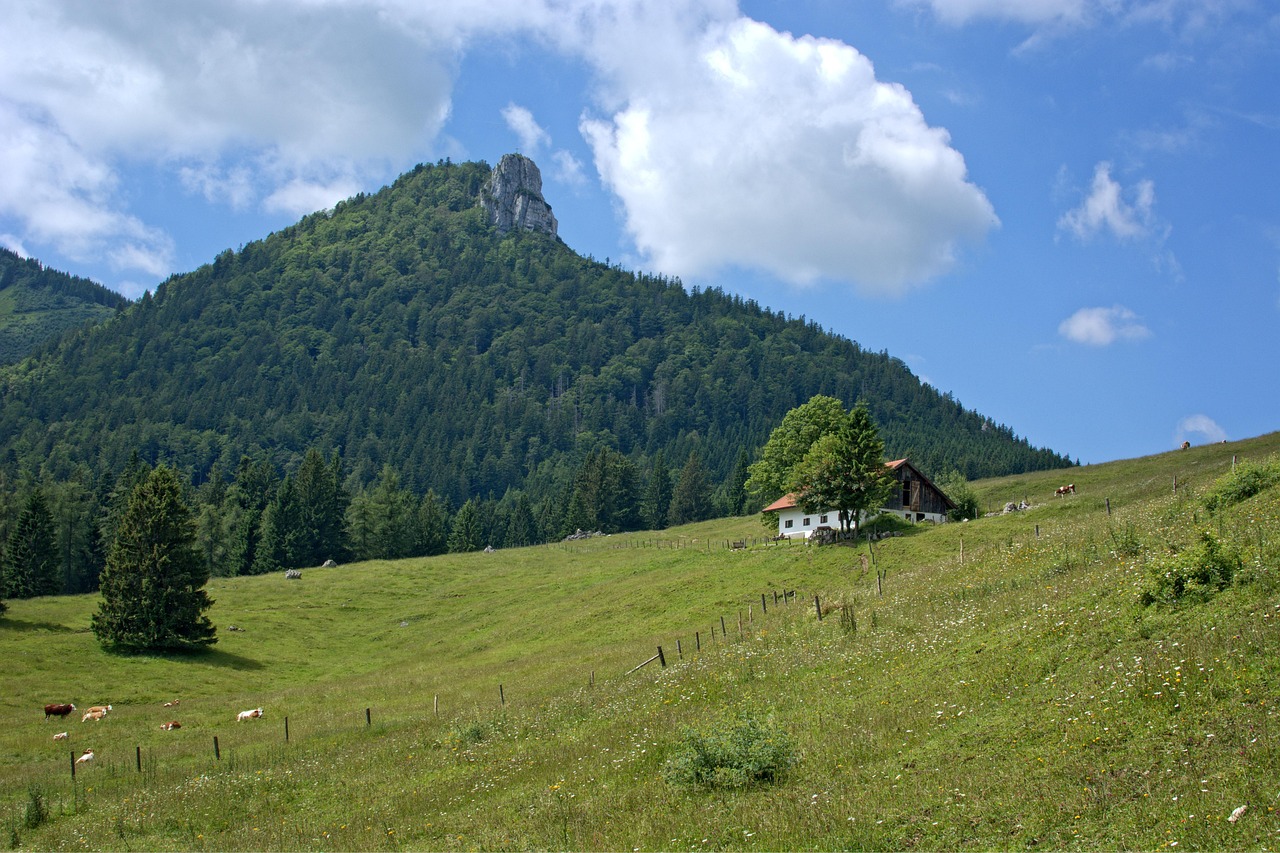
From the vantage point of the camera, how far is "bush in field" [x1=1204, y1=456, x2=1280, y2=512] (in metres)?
29.2

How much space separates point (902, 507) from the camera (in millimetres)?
84562

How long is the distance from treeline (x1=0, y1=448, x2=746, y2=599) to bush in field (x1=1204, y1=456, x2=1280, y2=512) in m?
85.6

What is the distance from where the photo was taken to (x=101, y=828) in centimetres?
2323

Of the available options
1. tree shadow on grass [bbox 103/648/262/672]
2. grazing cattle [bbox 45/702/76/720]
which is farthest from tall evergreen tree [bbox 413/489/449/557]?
grazing cattle [bbox 45/702/76/720]

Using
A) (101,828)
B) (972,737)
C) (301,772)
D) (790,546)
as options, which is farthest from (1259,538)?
(790,546)

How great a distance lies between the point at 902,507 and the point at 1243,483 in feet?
182

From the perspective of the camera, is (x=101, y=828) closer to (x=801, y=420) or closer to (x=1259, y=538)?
(x=1259, y=538)

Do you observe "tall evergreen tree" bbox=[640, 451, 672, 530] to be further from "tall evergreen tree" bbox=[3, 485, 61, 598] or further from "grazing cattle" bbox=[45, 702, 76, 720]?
"grazing cattle" bbox=[45, 702, 76, 720]

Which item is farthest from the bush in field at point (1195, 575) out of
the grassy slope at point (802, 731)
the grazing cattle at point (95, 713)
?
the grazing cattle at point (95, 713)

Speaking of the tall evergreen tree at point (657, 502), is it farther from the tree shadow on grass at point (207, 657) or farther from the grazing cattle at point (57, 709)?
the grazing cattle at point (57, 709)

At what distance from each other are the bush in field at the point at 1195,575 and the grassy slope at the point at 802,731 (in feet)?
1.19

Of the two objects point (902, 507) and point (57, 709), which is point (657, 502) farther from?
point (57, 709)

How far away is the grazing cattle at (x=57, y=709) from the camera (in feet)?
149

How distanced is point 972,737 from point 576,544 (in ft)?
348
